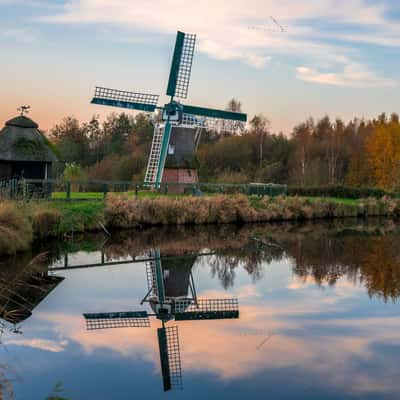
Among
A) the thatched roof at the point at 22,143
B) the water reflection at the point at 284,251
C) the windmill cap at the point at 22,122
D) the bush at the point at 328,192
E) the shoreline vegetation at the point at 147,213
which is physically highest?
the windmill cap at the point at 22,122

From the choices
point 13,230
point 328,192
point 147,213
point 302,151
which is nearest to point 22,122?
point 147,213

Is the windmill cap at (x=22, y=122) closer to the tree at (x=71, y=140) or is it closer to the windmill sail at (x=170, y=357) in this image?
the windmill sail at (x=170, y=357)

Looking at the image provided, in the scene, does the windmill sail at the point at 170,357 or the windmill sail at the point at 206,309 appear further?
the windmill sail at the point at 206,309

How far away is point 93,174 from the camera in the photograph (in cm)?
3509

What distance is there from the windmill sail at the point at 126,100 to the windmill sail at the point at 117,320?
17406 mm

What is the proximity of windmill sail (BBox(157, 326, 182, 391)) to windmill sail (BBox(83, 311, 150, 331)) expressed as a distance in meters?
0.39

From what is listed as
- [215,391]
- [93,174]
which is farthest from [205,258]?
[93,174]

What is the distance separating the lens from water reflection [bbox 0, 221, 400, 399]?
4988mm

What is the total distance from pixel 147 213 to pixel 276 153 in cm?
2343

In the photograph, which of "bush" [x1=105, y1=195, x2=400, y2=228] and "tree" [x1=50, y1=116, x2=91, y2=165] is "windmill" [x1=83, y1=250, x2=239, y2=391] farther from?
"tree" [x1=50, y1=116, x2=91, y2=165]

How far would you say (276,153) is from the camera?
39531mm

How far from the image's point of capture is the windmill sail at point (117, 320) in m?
6.67

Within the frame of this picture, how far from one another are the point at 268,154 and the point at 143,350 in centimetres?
3479

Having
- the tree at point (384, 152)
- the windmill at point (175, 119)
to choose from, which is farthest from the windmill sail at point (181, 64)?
the tree at point (384, 152)
